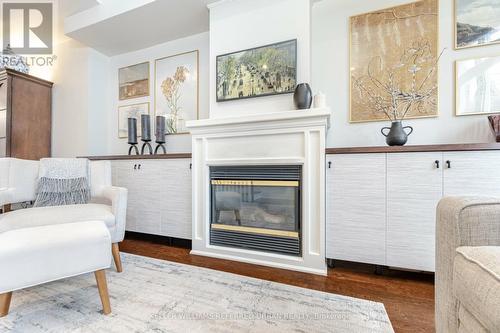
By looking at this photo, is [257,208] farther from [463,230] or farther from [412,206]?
[463,230]

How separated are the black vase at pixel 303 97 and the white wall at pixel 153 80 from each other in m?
1.26

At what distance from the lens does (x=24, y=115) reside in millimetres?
2996

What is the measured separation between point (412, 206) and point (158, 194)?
2.26 meters

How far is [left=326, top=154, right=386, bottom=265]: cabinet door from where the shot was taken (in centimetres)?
167

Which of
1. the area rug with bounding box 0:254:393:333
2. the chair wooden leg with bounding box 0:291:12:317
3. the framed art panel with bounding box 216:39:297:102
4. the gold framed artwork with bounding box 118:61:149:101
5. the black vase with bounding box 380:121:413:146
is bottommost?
the area rug with bounding box 0:254:393:333

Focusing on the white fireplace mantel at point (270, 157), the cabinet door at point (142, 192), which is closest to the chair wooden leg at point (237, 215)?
the white fireplace mantel at point (270, 157)

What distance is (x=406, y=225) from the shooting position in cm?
161

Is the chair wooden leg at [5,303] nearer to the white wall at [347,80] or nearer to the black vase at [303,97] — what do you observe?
the black vase at [303,97]

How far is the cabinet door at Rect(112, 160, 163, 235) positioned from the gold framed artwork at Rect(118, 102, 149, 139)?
68cm

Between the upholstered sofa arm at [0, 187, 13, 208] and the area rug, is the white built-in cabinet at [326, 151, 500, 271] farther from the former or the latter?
the upholstered sofa arm at [0, 187, 13, 208]

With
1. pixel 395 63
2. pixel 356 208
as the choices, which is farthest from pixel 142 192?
pixel 395 63

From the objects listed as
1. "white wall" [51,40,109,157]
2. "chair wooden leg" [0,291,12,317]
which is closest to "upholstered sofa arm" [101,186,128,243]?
"chair wooden leg" [0,291,12,317]

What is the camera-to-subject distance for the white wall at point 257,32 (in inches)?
78.7

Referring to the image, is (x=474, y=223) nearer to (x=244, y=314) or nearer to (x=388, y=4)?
(x=244, y=314)
